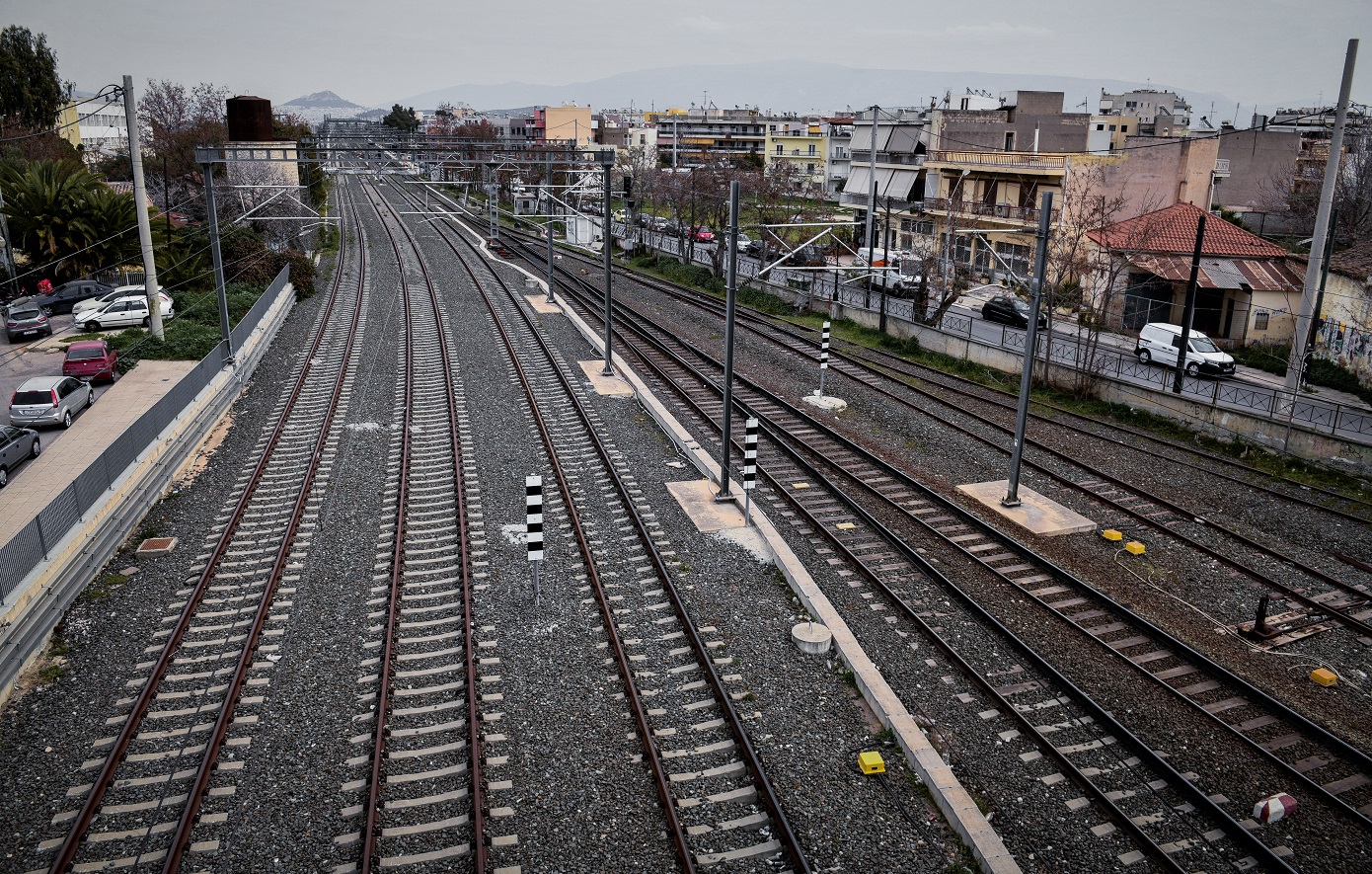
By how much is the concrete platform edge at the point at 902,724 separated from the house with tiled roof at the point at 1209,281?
22362mm

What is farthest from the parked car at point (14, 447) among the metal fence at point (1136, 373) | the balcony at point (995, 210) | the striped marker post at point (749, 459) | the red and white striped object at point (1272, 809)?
the balcony at point (995, 210)

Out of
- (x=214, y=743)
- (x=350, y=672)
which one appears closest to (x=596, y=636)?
(x=350, y=672)

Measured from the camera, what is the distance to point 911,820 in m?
8.55

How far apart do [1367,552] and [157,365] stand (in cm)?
2798

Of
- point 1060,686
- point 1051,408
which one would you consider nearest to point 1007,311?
point 1051,408

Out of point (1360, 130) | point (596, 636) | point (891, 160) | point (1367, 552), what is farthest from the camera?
point (891, 160)

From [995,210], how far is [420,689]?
43440 millimetres

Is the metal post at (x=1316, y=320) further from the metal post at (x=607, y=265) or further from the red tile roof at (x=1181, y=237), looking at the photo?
the metal post at (x=607, y=265)

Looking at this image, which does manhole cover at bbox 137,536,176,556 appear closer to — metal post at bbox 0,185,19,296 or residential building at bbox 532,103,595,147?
metal post at bbox 0,185,19,296

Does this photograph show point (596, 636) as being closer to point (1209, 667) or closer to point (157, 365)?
point (1209, 667)

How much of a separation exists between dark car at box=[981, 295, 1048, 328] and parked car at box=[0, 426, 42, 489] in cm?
3169

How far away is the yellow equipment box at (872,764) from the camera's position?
9.14 m

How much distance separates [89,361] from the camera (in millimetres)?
23828

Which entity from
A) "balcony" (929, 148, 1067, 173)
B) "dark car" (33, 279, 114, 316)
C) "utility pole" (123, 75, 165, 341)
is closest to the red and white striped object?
"utility pole" (123, 75, 165, 341)
